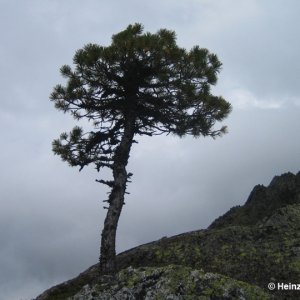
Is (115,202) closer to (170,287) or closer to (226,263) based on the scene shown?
(226,263)

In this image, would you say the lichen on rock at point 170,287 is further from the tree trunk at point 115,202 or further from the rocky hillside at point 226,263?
the tree trunk at point 115,202

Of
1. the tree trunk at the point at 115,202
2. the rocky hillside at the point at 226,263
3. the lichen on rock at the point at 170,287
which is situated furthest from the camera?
the tree trunk at the point at 115,202

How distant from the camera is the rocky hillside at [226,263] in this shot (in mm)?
8930

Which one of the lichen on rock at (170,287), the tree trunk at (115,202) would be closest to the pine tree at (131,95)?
the tree trunk at (115,202)

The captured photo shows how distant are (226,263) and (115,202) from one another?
5.24 meters

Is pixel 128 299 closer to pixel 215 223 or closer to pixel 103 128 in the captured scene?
pixel 103 128

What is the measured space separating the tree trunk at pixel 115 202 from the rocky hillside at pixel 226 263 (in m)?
1.37

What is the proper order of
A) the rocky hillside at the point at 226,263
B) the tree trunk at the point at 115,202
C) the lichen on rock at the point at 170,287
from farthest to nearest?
the tree trunk at the point at 115,202
the rocky hillside at the point at 226,263
the lichen on rock at the point at 170,287

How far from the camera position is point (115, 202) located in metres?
17.0

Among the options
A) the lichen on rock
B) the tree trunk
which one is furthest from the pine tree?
the lichen on rock

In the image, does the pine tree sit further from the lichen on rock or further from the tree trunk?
the lichen on rock

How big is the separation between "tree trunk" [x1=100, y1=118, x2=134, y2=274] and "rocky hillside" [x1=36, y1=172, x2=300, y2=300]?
1.37 meters

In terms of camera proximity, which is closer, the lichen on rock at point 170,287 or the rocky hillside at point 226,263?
the lichen on rock at point 170,287

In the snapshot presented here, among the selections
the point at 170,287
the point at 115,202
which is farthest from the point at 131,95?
the point at 170,287
